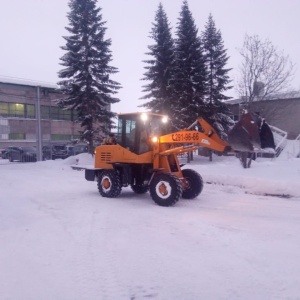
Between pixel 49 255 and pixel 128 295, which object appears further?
pixel 49 255

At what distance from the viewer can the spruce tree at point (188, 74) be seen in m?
32.4

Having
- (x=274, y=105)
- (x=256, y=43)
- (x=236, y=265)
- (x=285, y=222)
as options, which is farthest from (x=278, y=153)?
(x=236, y=265)

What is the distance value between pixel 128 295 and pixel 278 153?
25020mm

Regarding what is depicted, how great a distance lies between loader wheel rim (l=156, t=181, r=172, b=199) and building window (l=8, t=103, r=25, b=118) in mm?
43165

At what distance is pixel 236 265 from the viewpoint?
6160 millimetres

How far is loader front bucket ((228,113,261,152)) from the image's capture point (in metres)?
12.4

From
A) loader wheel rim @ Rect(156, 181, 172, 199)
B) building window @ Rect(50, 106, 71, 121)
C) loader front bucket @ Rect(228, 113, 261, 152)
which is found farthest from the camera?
building window @ Rect(50, 106, 71, 121)

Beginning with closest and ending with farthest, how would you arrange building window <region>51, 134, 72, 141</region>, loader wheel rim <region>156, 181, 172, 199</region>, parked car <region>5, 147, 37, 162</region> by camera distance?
loader wheel rim <region>156, 181, 172, 199</region>, parked car <region>5, 147, 37, 162</region>, building window <region>51, 134, 72, 141</region>

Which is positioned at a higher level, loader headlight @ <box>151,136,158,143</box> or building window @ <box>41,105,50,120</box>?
building window @ <box>41,105,50,120</box>

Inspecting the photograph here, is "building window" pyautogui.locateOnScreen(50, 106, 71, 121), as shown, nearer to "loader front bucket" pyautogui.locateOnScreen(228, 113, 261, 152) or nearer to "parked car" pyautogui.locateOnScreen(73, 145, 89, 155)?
"parked car" pyautogui.locateOnScreen(73, 145, 89, 155)

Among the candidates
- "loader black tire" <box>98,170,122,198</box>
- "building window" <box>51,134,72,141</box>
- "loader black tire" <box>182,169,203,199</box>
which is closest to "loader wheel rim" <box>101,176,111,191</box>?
"loader black tire" <box>98,170,122,198</box>

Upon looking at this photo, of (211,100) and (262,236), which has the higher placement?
(211,100)

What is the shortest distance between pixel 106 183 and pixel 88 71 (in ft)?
66.8

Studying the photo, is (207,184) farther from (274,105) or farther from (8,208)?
(274,105)
